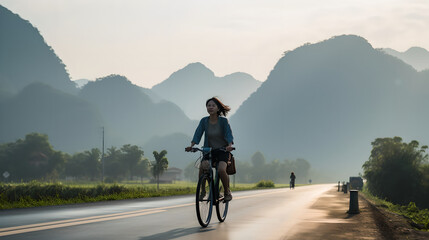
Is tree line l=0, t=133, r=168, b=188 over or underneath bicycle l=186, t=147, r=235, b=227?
over

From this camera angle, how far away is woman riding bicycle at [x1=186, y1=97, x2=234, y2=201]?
1016cm

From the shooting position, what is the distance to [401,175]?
8662cm

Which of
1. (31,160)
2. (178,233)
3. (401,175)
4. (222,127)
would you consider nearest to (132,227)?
(178,233)

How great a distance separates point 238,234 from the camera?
8852 millimetres

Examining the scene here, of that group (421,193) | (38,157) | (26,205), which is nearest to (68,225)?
(26,205)

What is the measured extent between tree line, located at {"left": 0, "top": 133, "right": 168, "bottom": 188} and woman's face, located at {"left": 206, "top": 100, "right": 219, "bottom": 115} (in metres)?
117

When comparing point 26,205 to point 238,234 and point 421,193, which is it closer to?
point 238,234

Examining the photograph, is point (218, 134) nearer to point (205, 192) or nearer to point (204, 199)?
point (205, 192)

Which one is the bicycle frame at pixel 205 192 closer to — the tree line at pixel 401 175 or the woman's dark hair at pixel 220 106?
the woman's dark hair at pixel 220 106

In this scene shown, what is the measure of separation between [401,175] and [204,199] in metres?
83.0

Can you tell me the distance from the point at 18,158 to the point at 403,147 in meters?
98.5

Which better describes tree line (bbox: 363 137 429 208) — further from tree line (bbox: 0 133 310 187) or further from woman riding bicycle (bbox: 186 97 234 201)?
woman riding bicycle (bbox: 186 97 234 201)

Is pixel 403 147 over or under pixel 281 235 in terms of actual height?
over

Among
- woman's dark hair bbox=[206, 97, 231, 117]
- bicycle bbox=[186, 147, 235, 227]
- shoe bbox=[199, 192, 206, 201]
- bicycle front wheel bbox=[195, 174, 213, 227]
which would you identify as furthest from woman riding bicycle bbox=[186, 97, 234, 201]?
shoe bbox=[199, 192, 206, 201]
